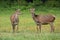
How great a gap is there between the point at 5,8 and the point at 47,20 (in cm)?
1560

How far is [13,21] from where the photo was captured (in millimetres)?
18203

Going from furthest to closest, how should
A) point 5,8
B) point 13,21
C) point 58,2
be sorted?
point 58,2 → point 5,8 → point 13,21

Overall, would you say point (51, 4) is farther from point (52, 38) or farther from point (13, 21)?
point (52, 38)

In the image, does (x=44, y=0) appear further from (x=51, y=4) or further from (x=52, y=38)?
(x=52, y=38)

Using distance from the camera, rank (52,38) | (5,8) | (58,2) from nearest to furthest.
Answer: (52,38) → (5,8) → (58,2)

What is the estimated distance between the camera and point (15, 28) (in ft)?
61.1

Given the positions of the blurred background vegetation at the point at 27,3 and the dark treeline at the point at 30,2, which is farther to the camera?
the dark treeline at the point at 30,2

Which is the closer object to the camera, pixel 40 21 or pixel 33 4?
pixel 40 21

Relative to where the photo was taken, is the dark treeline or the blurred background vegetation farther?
the dark treeline

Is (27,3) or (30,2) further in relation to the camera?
(30,2)

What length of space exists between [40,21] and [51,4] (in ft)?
56.8

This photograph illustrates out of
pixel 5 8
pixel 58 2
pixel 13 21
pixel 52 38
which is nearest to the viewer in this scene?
pixel 52 38

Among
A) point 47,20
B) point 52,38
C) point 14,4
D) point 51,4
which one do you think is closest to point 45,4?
→ point 51,4

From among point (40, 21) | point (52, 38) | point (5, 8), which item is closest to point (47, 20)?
point (40, 21)
